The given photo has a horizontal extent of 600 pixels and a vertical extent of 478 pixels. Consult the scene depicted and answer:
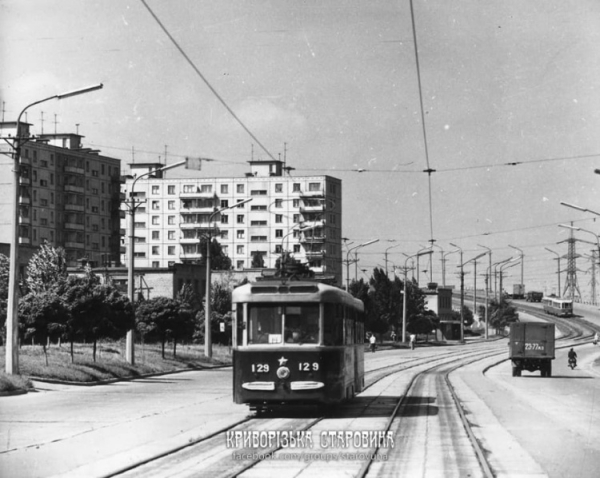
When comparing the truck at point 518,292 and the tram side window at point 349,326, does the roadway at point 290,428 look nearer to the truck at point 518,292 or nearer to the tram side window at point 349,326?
the tram side window at point 349,326

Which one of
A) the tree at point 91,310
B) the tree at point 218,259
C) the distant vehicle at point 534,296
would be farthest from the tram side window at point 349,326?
the distant vehicle at point 534,296

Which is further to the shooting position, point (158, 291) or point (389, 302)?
point (389, 302)

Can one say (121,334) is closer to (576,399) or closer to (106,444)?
(576,399)

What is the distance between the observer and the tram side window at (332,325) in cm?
2080

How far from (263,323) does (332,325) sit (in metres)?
1.39

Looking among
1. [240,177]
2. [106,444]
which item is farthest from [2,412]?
[240,177]

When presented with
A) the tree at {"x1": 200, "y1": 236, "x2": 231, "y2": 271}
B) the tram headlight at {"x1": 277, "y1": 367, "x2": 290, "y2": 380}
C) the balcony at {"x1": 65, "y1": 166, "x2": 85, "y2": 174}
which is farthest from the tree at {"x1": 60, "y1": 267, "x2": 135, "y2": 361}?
the tree at {"x1": 200, "y1": 236, "x2": 231, "y2": 271}

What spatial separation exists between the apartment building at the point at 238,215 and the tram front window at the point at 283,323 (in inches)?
4446

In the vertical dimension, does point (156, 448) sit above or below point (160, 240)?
below

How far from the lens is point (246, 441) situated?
16578 millimetres

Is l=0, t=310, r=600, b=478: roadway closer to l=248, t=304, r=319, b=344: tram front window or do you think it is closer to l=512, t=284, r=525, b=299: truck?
l=248, t=304, r=319, b=344: tram front window

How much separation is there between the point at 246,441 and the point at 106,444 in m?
2.15

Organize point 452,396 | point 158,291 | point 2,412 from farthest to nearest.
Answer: point 158,291 → point 452,396 → point 2,412

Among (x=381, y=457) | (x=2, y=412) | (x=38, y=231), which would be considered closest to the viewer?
(x=381, y=457)
